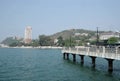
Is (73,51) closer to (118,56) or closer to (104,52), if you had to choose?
(104,52)

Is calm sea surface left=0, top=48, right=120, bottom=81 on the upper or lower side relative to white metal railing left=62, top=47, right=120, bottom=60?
lower

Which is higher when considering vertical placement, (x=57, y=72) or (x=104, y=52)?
(x=104, y=52)

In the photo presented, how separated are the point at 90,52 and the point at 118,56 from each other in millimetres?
13066

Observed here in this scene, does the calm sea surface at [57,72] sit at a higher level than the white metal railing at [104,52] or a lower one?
lower

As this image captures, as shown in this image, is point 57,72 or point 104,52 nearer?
point 104,52

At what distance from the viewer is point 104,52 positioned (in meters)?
40.8

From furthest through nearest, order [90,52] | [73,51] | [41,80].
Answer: [73,51] → [90,52] → [41,80]

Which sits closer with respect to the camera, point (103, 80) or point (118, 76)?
point (103, 80)

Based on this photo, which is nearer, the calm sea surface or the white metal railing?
the calm sea surface

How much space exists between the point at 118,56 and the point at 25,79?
494 inches

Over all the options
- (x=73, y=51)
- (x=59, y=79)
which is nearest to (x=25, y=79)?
(x=59, y=79)

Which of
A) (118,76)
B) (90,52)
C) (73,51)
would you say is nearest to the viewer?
(118,76)

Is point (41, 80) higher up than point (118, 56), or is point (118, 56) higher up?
point (118, 56)

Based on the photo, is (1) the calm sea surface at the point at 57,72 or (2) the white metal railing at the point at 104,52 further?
(2) the white metal railing at the point at 104,52
